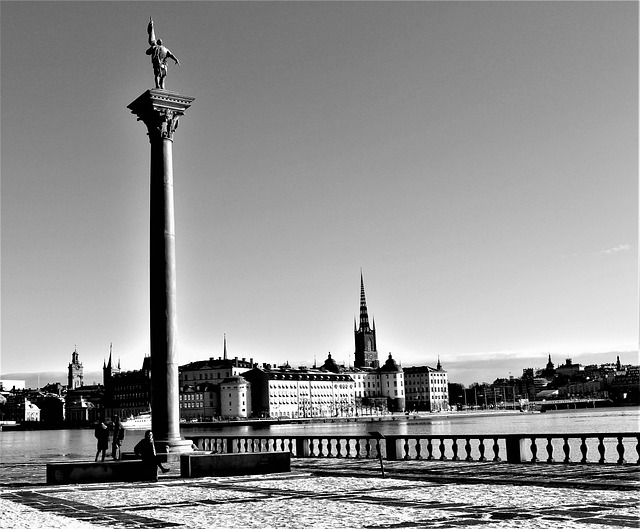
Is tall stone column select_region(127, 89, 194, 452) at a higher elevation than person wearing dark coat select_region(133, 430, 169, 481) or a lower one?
higher

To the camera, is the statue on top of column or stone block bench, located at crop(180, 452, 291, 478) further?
the statue on top of column

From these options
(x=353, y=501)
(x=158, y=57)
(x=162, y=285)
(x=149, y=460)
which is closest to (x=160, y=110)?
(x=158, y=57)

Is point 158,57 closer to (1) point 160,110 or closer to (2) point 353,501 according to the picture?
(1) point 160,110

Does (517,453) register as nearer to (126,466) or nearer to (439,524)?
(126,466)

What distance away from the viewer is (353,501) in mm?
18688

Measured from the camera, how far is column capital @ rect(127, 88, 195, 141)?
33.3 meters

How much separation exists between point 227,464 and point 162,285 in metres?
8.37

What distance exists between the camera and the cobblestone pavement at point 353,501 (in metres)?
15.5

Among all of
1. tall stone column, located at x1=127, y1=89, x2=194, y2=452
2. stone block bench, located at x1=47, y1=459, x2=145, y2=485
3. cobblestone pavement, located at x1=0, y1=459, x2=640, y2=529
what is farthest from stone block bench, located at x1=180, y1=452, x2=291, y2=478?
tall stone column, located at x1=127, y1=89, x2=194, y2=452

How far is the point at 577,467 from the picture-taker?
1065 inches

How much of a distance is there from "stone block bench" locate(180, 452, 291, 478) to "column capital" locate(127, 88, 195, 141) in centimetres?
1241

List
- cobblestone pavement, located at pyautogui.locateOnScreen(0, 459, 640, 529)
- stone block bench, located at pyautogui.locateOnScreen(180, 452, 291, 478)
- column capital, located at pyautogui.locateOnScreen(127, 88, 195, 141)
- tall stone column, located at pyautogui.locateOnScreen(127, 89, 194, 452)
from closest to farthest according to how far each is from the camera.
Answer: cobblestone pavement, located at pyautogui.locateOnScreen(0, 459, 640, 529) < stone block bench, located at pyautogui.locateOnScreen(180, 452, 291, 478) < tall stone column, located at pyautogui.locateOnScreen(127, 89, 194, 452) < column capital, located at pyautogui.locateOnScreen(127, 88, 195, 141)

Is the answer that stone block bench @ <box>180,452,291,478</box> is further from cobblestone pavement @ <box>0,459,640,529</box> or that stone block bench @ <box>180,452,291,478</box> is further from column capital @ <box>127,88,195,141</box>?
column capital @ <box>127,88,195,141</box>

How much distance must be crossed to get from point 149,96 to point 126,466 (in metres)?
14.0
